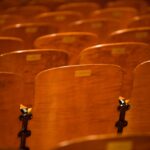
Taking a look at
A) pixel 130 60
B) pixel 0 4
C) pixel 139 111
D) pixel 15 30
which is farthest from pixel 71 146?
pixel 0 4

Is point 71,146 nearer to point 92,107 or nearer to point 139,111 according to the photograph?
point 92,107

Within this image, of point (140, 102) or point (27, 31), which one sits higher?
point (27, 31)

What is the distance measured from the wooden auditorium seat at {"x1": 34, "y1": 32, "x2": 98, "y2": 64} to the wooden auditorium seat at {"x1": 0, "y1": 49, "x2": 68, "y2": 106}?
287mm

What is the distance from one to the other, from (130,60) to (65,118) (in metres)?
0.50

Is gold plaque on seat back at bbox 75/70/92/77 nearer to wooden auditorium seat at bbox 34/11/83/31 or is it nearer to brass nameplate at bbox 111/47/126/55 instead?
brass nameplate at bbox 111/47/126/55

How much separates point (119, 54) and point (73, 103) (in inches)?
16.1

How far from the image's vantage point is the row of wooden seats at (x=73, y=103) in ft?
5.21

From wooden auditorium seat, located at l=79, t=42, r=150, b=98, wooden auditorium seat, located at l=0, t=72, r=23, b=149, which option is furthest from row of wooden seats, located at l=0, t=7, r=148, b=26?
wooden auditorium seat, located at l=0, t=72, r=23, b=149

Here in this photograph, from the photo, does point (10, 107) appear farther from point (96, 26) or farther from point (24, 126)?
point (96, 26)

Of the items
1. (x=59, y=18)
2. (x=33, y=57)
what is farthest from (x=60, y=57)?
(x=59, y=18)

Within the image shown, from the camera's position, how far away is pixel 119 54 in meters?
1.88

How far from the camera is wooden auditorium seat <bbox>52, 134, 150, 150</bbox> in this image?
103 cm

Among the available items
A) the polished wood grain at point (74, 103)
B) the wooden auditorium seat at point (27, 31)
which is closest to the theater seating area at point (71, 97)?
the polished wood grain at point (74, 103)

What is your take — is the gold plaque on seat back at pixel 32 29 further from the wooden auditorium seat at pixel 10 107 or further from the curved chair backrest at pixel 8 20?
the wooden auditorium seat at pixel 10 107
